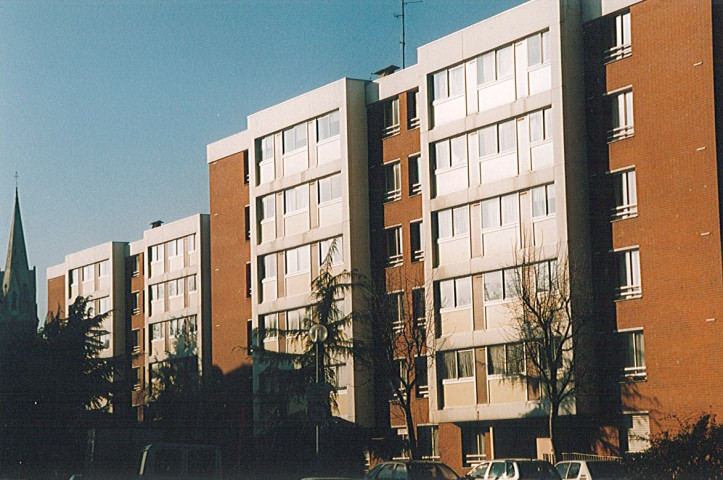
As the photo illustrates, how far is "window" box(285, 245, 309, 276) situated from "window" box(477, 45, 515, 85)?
1233cm

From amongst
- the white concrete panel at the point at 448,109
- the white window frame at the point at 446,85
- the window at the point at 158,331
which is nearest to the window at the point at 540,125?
the white concrete panel at the point at 448,109

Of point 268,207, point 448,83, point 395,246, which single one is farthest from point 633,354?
point 268,207

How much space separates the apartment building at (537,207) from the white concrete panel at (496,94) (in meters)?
0.08

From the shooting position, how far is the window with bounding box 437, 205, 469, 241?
41.1m

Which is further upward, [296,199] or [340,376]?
[296,199]

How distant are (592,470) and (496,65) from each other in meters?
16.0

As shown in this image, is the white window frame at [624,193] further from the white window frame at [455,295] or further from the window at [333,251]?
the window at [333,251]

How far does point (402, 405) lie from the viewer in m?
40.0

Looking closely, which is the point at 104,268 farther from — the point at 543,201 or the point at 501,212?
the point at 543,201

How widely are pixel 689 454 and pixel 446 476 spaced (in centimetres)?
779

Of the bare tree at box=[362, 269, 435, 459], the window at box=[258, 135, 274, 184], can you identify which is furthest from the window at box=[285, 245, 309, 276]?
the bare tree at box=[362, 269, 435, 459]

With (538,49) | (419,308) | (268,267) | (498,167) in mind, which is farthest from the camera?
(268,267)

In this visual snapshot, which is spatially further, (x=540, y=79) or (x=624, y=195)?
(x=540, y=79)

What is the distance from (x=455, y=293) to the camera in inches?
1626
